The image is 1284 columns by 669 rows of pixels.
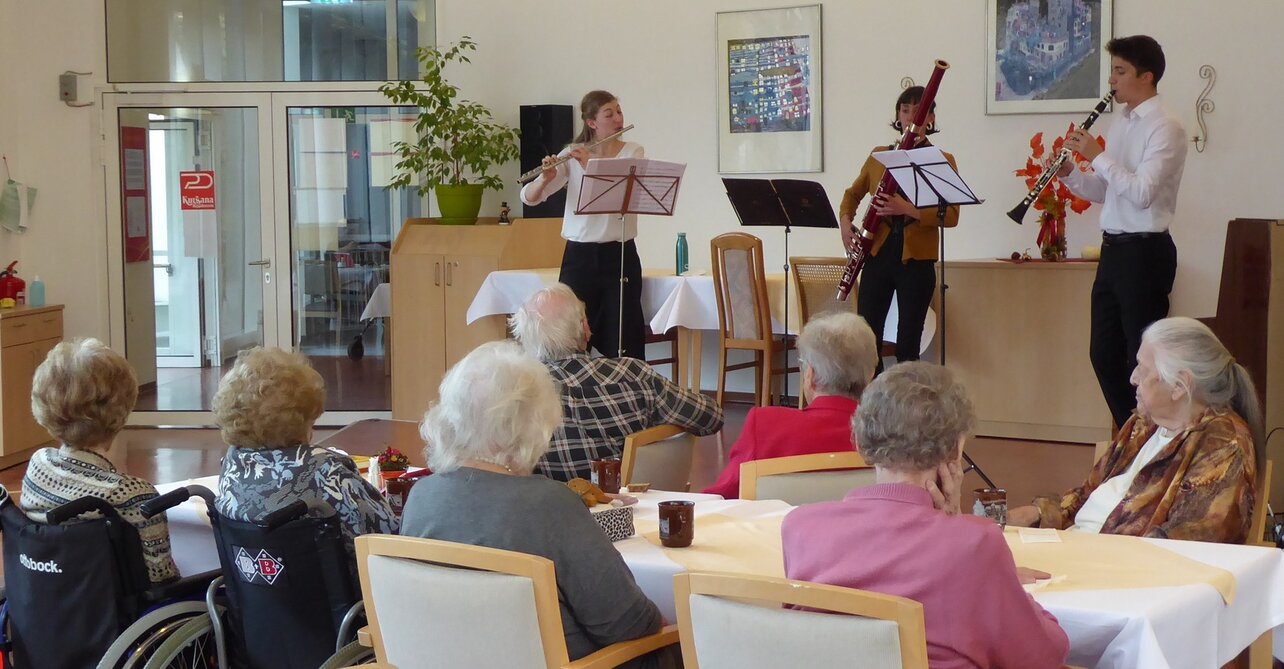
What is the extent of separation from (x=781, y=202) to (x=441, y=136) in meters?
2.36

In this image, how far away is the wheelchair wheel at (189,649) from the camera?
8.86ft

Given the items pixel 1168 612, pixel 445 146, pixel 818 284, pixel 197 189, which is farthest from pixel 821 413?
pixel 197 189

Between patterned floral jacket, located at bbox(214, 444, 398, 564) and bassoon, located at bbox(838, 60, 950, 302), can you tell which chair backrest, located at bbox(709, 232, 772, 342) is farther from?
patterned floral jacket, located at bbox(214, 444, 398, 564)

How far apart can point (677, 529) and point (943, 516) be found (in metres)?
0.69

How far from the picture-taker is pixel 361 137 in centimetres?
777

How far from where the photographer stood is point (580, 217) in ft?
20.4

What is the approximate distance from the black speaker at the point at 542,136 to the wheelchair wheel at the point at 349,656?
5.38 m

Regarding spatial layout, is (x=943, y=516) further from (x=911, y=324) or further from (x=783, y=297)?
(x=783, y=297)

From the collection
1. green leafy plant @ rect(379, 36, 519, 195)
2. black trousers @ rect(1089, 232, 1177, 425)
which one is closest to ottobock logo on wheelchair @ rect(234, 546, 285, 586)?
black trousers @ rect(1089, 232, 1177, 425)

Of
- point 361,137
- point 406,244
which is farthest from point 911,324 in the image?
point 361,137

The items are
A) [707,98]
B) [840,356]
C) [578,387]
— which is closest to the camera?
[840,356]

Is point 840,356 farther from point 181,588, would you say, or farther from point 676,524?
point 181,588

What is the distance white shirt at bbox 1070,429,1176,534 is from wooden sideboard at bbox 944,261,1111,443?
3.30 metres

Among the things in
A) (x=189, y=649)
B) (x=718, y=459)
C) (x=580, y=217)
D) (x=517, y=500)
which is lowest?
(x=718, y=459)
